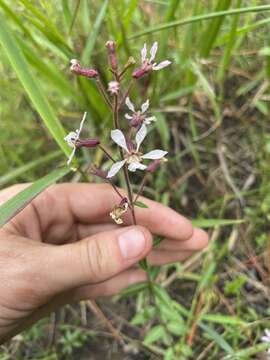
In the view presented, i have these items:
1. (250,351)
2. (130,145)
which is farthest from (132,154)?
(250,351)

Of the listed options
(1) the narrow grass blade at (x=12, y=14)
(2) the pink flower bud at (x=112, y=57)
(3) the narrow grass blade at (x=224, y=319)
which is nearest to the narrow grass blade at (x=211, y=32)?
(1) the narrow grass blade at (x=12, y=14)

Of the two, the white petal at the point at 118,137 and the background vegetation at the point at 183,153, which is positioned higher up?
the white petal at the point at 118,137

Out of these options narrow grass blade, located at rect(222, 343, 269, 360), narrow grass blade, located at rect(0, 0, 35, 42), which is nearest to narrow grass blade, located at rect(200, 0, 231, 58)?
narrow grass blade, located at rect(0, 0, 35, 42)

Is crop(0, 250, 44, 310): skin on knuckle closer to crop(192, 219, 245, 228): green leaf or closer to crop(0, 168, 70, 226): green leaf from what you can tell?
crop(0, 168, 70, 226): green leaf

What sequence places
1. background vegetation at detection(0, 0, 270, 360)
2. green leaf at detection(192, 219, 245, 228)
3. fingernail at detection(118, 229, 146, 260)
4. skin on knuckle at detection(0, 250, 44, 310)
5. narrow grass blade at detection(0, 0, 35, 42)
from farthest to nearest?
background vegetation at detection(0, 0, 270, 360)
green leaf at detection(192, 219, 245, 228)
narrow grass blade at detection(0, 0, 35, 42)
fingernail at detection(118, 229, 146, 260)
skin on knuckle at detection(0, 250, 44, 310)

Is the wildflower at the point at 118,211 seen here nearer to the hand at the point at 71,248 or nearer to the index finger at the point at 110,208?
the hand at the point at 71,248

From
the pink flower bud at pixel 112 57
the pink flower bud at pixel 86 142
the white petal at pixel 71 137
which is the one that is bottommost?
the pink flower bud at pixel 86 142

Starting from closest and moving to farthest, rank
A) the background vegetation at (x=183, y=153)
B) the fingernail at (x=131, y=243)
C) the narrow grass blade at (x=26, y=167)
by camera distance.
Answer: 1. the fingernail at (x=131, y=243)
2. the background vegetation at (x=183, y=153)
3. the narrow grass blade at (x=26, y=167)
